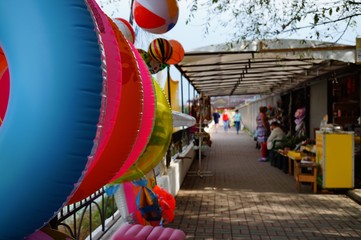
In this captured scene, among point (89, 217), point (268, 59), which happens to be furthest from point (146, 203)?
point (268, 59)

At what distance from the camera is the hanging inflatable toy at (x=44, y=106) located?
39.3 inches

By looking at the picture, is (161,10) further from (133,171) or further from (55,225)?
(55,225)

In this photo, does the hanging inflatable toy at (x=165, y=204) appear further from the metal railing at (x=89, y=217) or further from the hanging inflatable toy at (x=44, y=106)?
the hanging inflatable toy at (x=44, y=106)

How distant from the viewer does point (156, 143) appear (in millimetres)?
2355

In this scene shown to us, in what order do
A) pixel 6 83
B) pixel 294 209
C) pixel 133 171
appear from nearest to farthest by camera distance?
pixel 6 83, pixel 133 171, pixel 294 209

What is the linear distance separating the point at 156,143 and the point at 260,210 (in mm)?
4303

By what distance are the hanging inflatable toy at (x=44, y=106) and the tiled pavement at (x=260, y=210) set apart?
4097 millimetres

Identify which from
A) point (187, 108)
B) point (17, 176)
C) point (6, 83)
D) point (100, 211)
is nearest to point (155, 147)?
point (6, 83)

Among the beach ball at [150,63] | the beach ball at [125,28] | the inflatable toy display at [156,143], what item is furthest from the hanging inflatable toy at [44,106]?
the beach ball at [150,63]

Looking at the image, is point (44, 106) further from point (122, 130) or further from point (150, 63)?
point (150, 63)

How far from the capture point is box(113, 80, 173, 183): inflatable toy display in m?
2.29

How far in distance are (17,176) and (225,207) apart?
568cm

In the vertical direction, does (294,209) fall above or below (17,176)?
below

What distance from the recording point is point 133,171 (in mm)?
2268
